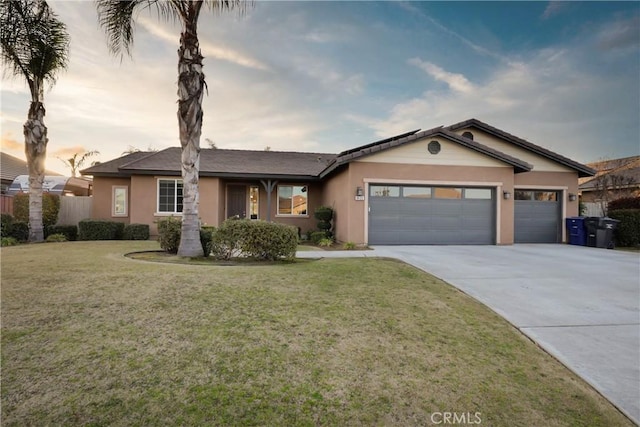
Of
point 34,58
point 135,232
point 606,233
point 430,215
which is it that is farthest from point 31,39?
point 606,233

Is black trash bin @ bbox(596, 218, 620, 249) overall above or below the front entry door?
below

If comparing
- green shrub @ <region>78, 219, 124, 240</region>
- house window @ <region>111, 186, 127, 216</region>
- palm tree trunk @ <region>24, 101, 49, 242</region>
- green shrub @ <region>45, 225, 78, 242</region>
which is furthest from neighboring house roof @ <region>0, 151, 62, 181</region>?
green shrub @ <region>78, 219, 124, 240</region>

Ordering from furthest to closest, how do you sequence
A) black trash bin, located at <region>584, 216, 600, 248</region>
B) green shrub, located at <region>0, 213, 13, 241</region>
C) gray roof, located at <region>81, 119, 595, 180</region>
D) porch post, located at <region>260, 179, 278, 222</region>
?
1. porch post, located at <region>260, 179, 278, 222</region>
2. black trash bin, located at <region>584, 216, 600, 248</region>
3. gray roof, located at <region>81, 119, 595, 180</region>
4. green shrub, located at <region>0, 213, 13, 241</region>

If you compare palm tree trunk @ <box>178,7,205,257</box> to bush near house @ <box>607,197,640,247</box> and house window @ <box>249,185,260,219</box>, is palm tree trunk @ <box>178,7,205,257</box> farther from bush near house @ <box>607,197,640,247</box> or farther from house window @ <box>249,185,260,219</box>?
bush near house @ <box>607,197,640,247</box>

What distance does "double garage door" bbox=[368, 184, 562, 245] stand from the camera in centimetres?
1225

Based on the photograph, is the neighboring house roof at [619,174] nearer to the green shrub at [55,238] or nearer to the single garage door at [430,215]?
the single garage door at [430,215]

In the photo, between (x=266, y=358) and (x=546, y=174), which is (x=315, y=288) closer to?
(x=266, y=358)

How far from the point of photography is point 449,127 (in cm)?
1409

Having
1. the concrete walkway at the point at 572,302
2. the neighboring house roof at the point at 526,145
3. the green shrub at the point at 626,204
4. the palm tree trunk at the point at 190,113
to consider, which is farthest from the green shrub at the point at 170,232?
the green shrub at the point at 626,204

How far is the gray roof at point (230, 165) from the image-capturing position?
14586 millimetres

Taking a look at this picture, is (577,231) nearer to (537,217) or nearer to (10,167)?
(537,217)

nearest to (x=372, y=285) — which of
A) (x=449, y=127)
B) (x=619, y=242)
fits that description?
(x=449, y=127)

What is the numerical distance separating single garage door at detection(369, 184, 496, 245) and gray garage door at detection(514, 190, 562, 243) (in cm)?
216

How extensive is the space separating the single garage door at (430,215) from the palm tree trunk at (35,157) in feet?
42.4
